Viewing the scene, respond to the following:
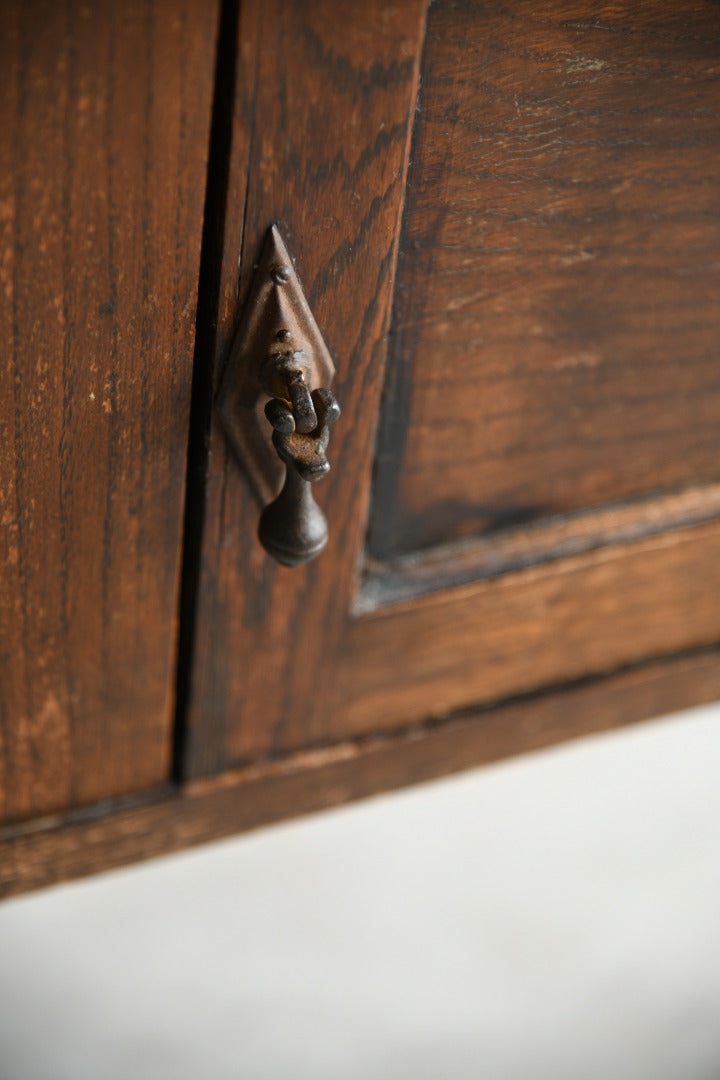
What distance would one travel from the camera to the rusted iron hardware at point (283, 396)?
0.40 metres

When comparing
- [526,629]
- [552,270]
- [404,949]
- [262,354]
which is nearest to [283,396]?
[262,354]

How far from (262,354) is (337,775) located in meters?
0.27

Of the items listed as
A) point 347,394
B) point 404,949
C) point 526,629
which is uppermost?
point 347,394

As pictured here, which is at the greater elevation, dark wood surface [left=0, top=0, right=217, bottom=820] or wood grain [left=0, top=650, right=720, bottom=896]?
dark wood surface [left=0, top=0, right=217, bottom=820]

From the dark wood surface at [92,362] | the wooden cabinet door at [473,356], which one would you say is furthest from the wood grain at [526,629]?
the dark wood surface at [92,362]

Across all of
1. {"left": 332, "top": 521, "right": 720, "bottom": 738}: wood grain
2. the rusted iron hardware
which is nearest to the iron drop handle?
the rusted iron hardware

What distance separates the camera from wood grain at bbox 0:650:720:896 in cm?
56

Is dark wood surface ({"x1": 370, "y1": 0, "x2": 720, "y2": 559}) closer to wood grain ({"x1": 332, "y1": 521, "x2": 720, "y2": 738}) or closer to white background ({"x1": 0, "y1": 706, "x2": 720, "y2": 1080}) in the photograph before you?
wood grain ({"x1": 332, "y1": 521, "x2": 720, "y2": 738})

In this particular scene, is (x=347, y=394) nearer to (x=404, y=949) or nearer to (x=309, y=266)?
(x=309, y=266)

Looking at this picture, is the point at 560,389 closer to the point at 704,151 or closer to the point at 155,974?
the point at 704,151

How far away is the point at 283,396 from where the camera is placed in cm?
40

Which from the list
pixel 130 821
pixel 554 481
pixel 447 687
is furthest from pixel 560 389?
pixel 130 821

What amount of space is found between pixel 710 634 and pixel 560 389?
233 millimetres

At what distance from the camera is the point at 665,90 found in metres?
0.42
